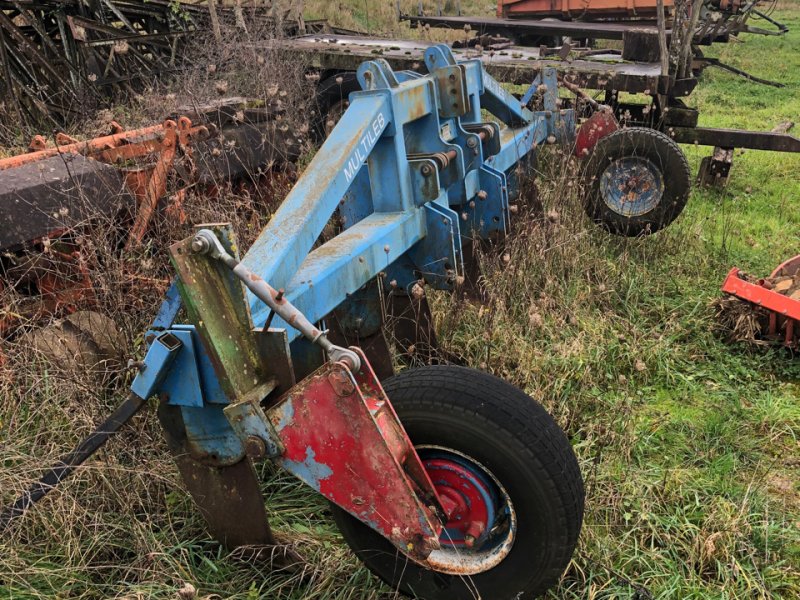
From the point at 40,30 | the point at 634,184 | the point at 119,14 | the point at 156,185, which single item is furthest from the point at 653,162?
the point at 119,14

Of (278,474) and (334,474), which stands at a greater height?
(334,474)

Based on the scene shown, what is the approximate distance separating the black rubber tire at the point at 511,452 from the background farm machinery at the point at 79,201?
5.80 feet

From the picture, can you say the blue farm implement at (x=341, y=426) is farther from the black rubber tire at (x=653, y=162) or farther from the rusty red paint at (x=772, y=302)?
the black rubber tire at (x=653, y=162)

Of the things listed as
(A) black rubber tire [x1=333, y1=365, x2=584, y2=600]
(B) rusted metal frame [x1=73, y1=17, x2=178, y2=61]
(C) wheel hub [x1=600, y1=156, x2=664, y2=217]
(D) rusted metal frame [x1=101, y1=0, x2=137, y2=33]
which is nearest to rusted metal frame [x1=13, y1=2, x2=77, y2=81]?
(B) rusted metal frame [x1=73, y1=17, x2=178, y2=61]

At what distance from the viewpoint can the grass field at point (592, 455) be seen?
225 centimetres

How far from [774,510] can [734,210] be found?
4115 mm

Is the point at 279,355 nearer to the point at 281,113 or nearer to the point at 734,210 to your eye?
the point at 281,113

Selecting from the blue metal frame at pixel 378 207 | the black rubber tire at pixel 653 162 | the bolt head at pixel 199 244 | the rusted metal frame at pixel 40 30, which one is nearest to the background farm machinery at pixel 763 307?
the black rubber tire at pixel 653 162

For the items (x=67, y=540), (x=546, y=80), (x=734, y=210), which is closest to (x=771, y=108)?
(x=734, y=210)

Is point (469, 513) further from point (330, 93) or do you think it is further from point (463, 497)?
Result: point (330, 93)

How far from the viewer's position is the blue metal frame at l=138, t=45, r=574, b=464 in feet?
6.73

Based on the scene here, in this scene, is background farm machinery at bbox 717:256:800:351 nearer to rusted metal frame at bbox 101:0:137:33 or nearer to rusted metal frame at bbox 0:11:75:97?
rusted metal frame at bbox 0:11:75:97

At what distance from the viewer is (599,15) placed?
10836 mm

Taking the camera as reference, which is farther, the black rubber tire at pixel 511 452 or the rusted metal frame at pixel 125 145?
the rusted metal frame at pixel 125 145
